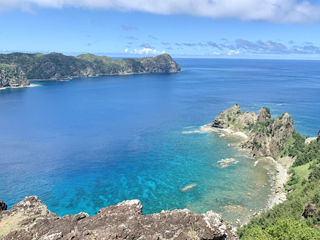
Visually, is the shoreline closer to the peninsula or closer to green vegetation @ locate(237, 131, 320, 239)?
the peninsula

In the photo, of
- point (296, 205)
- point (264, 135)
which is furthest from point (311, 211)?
point (264, 135)

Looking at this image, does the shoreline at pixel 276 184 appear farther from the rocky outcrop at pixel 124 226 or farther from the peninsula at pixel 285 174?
the rocky outcrop at pixel 124 226

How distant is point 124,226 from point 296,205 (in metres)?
45.0

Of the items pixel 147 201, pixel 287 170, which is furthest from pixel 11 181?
pixel 287 170

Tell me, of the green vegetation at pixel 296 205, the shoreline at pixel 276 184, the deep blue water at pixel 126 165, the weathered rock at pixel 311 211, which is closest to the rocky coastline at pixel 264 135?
the shoreline at pixel 276 184

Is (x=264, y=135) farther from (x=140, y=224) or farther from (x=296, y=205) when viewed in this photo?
(x=140, y=224)

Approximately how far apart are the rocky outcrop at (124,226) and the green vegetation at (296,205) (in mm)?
12555

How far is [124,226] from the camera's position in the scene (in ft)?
97.3

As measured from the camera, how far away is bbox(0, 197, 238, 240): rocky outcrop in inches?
1133

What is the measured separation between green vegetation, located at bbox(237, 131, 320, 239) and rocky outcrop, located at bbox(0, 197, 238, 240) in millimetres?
12555

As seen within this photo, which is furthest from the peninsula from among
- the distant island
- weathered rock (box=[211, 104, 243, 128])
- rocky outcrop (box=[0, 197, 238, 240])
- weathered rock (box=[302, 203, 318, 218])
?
rocky outcrop (box=[0, 197, 238, 240])

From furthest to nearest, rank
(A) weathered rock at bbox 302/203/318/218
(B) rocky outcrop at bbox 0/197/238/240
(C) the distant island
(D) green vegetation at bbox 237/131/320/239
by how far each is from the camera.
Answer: (A) weathered rock at bbox 302/203/318/218 < (D) green vegetation at bbox 237/131/320/239 < (C) the distant island < (B) rocky outcrop at bbox 0/197/238/240

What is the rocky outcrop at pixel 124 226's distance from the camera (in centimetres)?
2877

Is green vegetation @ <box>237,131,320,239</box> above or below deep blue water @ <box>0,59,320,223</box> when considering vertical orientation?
above
